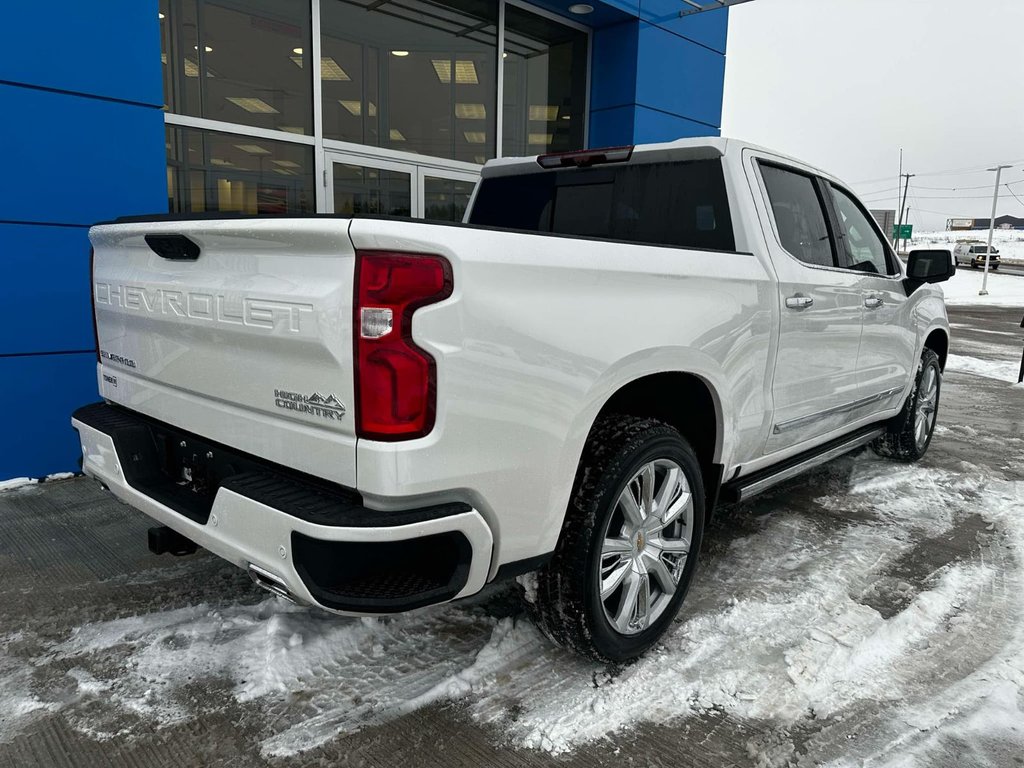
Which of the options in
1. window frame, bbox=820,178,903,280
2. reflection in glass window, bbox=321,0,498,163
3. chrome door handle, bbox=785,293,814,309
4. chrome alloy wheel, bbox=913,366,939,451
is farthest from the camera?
reflection in glass window, bbox=321,0,498,163

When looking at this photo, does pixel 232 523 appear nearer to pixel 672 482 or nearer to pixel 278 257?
pixel 278 257

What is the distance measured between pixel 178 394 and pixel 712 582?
240 cm

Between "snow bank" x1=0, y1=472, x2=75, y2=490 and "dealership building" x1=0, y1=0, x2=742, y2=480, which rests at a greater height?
"dealership building" x1=0, y1=0, x2=742, y2=480

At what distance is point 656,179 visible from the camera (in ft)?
11.3

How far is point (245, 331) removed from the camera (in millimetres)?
2113


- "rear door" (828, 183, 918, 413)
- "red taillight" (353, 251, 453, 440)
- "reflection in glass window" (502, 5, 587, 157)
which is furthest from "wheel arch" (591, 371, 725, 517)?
"reflection in glass window" (502, 5, 587, 157)

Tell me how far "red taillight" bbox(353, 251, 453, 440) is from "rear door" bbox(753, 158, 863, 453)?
6.33ft

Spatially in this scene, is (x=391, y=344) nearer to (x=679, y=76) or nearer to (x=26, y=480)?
(x=26, y=480)

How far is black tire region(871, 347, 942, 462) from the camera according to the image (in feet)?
17.1

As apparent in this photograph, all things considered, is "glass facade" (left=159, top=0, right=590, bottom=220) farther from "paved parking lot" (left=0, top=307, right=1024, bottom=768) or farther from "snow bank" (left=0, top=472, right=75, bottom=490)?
"paved parking lot" (left=0, top=307, right=1024, bottom=768)

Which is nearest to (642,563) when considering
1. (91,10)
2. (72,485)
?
(72,485)

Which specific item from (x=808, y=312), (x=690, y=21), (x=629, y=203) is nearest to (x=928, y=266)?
(x=808, y=312)

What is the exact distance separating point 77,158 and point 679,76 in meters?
7.52

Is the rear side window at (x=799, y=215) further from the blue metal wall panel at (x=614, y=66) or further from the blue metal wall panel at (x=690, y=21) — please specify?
the blue metal wall panel at (x=690, y=21)
